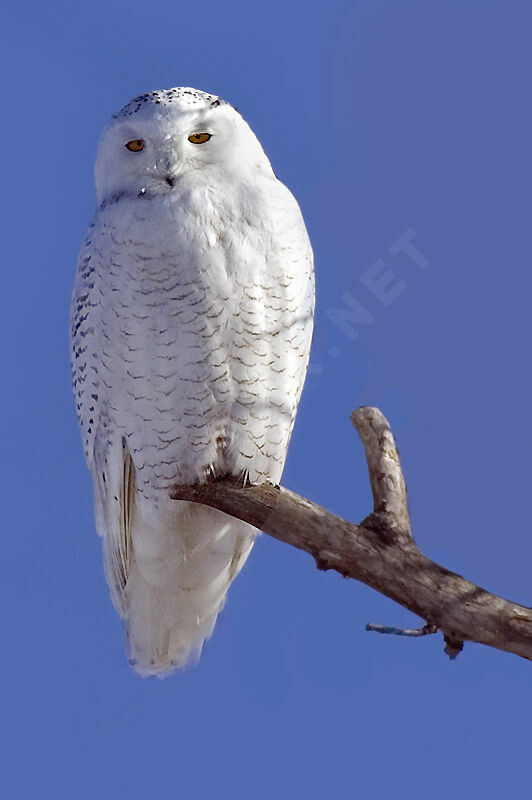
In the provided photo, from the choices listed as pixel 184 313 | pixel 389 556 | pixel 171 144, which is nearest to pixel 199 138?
pixel 171 144

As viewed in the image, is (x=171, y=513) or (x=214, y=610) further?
(x=214, y=610)

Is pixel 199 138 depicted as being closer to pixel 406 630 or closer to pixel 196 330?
pixel 196 330

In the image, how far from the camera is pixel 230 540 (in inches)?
90.9

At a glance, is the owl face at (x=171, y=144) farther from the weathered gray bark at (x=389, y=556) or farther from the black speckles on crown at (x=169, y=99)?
the weathered gray bark at (x=389, y=556)

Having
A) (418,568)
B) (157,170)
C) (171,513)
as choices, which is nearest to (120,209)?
(157,170)

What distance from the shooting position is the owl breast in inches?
78.6

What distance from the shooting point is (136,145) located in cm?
204

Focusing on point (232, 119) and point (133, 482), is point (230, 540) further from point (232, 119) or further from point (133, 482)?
point (232, 119)

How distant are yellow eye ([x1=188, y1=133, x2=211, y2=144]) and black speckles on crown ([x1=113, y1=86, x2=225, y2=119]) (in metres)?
0.06

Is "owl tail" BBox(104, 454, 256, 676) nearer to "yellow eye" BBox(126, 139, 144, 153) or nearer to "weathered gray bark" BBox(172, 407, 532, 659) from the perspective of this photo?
"weathered gray bark" BBox(172, 407, 532, 659)

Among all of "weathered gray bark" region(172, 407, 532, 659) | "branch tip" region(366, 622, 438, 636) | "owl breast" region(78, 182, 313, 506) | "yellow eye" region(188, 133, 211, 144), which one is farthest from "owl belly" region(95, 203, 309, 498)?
"branch tip" region(366, 622, 438, 636)

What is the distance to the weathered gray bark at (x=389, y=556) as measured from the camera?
176 cm

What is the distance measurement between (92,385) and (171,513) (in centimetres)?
31

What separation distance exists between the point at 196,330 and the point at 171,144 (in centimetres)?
35
